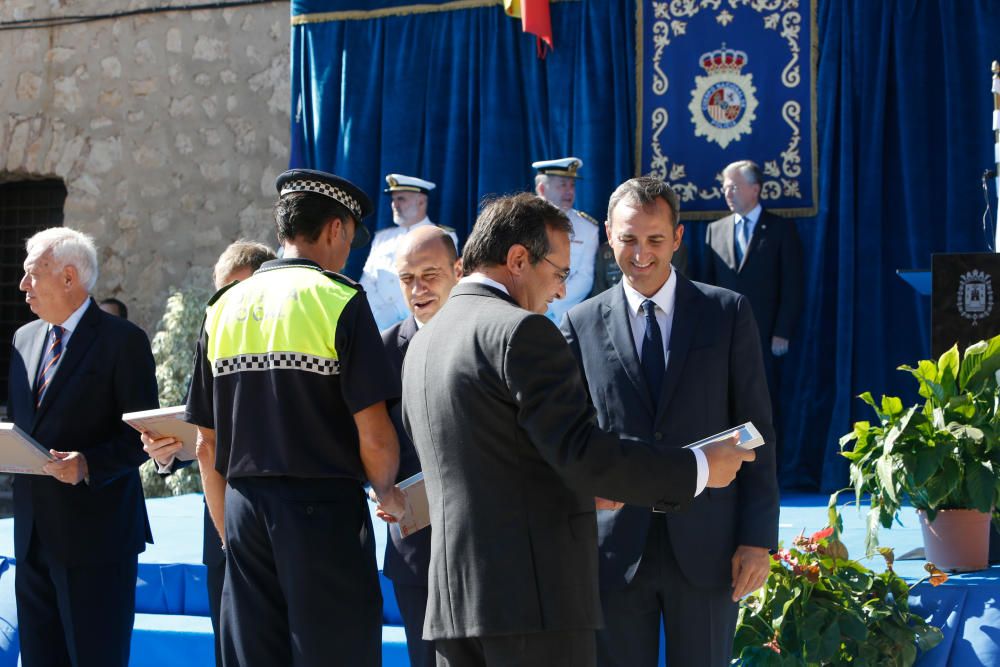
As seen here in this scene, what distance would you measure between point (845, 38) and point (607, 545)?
A: 4.60m

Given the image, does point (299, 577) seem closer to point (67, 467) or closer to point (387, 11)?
point (67, 467)

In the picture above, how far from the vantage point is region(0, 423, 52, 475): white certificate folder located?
10.2ft

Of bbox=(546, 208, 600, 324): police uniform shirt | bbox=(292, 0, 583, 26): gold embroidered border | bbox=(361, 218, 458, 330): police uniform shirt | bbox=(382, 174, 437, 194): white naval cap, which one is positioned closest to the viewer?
bbox=(546, 208, 600, 324): police uniform shirt

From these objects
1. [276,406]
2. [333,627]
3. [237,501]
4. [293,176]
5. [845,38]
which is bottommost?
[333,627]

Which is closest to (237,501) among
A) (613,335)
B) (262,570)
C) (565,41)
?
(262,570)

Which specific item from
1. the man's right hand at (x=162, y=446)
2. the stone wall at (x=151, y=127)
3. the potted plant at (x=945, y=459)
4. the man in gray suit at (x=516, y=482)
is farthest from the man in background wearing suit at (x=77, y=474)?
the stone wall at (x=151, y=127)

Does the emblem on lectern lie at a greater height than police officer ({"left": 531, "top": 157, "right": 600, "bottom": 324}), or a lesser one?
lesser

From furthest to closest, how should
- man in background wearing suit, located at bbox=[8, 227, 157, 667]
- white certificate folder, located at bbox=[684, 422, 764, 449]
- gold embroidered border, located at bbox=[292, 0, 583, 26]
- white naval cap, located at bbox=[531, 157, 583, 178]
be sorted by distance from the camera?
gold embroidered border, located at bbox=[292, 0, 583, 26], white naval cap, located at bbox=[531, 157, 583, 178], man in background wearing suit, located at bbox=[8, 227, 157, 667], white certificate folder, located at bbox=[684, 422, 764, 449]

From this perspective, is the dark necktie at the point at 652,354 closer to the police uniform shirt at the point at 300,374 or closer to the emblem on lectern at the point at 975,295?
the police uniform shirt at the point at 300,374

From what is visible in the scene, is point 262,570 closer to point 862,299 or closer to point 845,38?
point 862,299

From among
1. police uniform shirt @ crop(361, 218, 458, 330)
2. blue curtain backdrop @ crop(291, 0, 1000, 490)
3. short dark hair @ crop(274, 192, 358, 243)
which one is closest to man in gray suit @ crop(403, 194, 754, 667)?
short dark hair @ crop(274, 192, 358, 243)

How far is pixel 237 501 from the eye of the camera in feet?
8.43

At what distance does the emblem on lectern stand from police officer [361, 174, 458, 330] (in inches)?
137

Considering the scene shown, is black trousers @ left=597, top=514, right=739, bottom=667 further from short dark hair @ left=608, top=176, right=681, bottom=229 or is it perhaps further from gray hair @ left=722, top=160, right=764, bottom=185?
gray hair @ left=722, top=160, right=764, bottom=185
